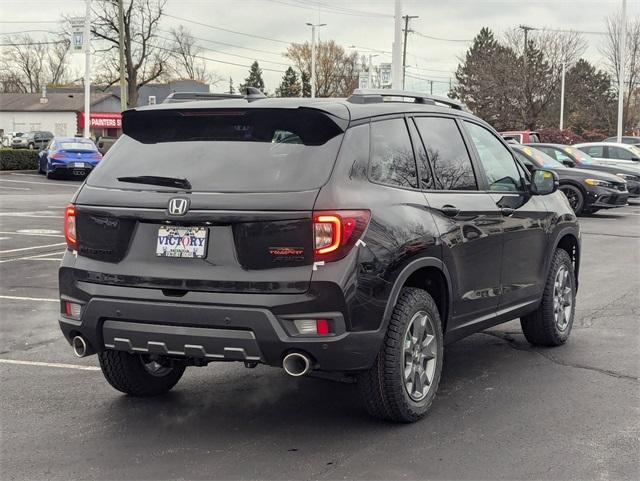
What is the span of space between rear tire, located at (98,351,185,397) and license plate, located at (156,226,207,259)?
0.96 meters

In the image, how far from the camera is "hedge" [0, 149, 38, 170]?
3672cm

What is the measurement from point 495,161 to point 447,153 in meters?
0.75

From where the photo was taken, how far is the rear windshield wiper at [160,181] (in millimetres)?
4512

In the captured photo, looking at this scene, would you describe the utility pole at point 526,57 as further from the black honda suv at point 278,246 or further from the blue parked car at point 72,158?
the black honda suv at point 278,246

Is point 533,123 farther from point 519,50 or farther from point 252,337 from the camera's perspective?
point 252,337

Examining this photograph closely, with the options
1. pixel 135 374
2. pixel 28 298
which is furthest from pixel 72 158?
pixel 135 374

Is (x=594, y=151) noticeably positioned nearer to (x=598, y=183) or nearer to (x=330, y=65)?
(x=598, y=183)

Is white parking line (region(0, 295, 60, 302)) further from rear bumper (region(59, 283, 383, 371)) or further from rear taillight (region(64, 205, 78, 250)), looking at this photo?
rear bumper (region(59, 283, 383, 371))

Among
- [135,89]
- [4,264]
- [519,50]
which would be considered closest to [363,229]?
[4,264]

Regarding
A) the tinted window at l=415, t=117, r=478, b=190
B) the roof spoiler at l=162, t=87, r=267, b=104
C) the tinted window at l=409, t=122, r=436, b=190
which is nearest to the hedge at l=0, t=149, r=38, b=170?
the roof spoiler at l=162, t=87, r=267, b=104

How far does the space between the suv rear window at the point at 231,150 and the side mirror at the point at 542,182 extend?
7.41 ft

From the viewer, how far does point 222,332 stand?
4.25 metres

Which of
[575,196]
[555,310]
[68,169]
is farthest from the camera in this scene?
[68,169]

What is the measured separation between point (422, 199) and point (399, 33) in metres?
19.0
